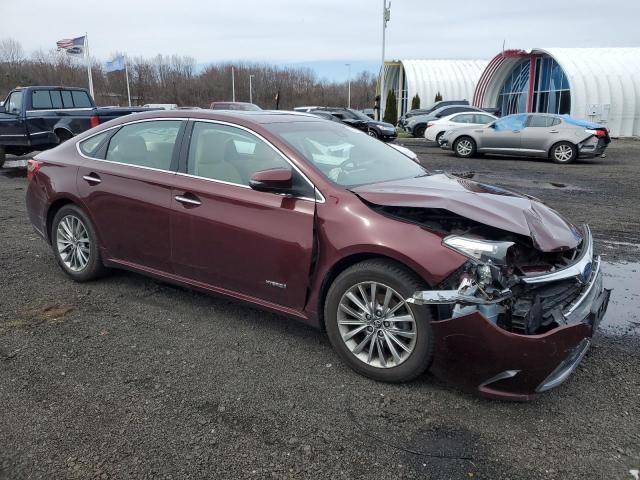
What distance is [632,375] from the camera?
135 inches

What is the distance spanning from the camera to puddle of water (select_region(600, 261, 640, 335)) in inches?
165

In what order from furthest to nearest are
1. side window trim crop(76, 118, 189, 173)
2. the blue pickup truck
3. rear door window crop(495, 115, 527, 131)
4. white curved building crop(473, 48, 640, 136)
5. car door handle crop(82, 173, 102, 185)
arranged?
white curved building crop(473, 48, 640, 136) < rear door window crop(495, 115, 527, 131) < the blue pickup truck < car door handle crop(82, 173, 102, 185) < side window trim crop(76, 118, 189, 173)

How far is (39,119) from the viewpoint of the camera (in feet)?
43.2

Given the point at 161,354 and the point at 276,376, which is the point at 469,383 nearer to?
the point at 276,376

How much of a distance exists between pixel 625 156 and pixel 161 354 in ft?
64.0

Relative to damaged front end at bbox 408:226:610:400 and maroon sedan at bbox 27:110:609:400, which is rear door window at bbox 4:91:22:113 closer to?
maroon sedan at bbox 27:110:609:400

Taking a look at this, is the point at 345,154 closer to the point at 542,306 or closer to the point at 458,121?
the point at 542,306

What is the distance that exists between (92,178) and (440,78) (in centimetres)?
4512

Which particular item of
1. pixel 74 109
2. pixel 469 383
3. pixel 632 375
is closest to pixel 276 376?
pixel 469 383

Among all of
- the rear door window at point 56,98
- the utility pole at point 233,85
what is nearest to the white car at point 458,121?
the rear door window at point 56,98

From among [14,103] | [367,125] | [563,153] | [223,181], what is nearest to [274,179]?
[223,181]

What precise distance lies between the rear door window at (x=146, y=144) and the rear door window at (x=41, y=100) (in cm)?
1022

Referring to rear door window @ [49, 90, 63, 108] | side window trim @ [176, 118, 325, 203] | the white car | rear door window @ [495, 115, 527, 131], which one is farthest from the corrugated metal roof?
side window trim @ [176, 118, 325, 203]

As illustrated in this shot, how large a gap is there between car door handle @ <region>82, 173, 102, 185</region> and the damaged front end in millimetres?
3071
